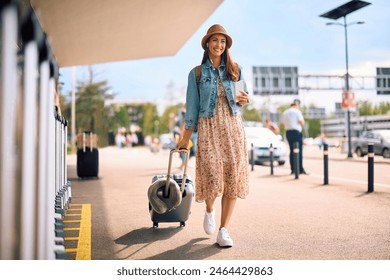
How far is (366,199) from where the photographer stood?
21.3ft

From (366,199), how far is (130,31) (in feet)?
32.2

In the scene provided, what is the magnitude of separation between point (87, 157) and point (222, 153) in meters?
6.44

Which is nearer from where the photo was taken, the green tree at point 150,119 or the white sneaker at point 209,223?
the white sneaker at point 209,223

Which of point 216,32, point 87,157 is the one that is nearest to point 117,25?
point 87,157

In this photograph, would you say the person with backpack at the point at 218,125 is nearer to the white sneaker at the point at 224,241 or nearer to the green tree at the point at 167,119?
the white sneaker at the point at 224,241

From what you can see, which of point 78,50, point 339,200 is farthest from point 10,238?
point 78,50

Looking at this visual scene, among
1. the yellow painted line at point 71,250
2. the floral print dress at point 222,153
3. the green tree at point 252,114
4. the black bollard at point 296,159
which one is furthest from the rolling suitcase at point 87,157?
the green tree at point 252,114

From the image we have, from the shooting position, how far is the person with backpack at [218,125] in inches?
148

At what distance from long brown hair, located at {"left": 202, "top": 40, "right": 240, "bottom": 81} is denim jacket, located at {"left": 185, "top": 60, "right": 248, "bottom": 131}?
3 centimetres

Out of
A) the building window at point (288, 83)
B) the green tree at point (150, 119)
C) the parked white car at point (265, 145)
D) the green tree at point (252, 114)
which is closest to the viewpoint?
the parked white car at point (265, 145)

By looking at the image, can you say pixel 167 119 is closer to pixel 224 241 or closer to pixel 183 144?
pixel 183 144

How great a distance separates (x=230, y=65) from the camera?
3.82 m

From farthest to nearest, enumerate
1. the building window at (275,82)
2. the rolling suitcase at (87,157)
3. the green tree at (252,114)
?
the green tree at (252,114)
the building window at (275,82)
the rolling suitcase at (87,157)

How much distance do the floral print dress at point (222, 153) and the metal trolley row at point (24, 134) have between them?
5.42ft
